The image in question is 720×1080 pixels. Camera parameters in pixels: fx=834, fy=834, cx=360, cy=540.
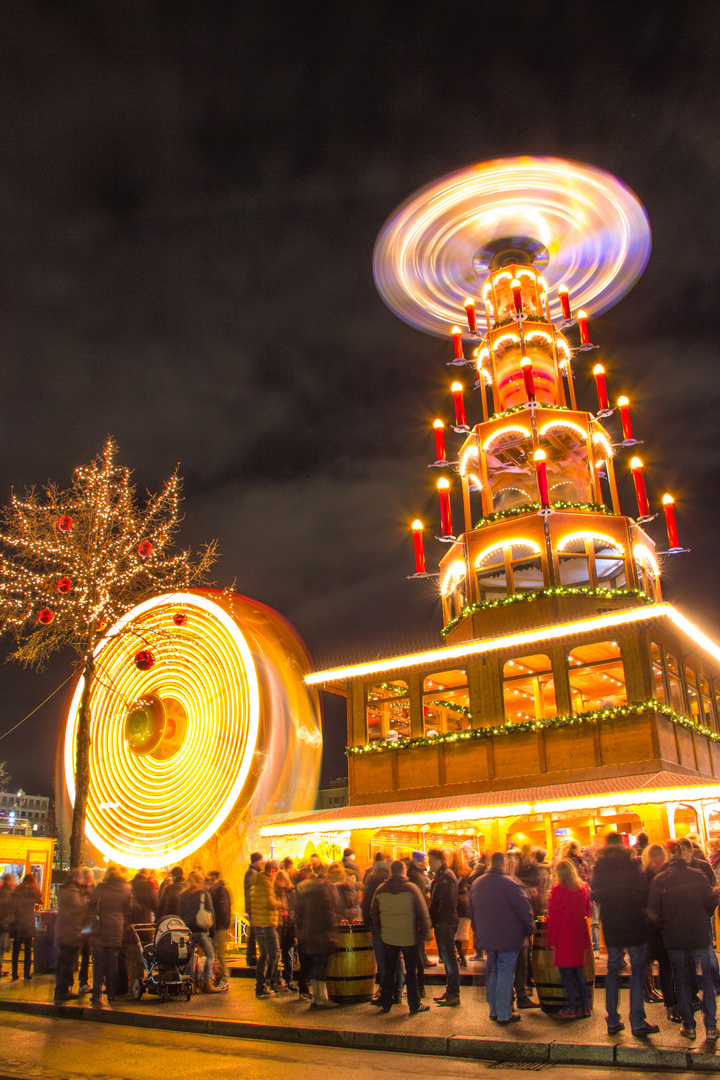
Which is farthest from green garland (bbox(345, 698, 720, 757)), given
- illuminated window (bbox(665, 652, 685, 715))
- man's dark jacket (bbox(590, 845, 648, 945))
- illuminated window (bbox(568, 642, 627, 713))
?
man's dark jacket (bbox(590, 845, 648, 945))

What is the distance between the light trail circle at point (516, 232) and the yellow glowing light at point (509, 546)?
11.8m

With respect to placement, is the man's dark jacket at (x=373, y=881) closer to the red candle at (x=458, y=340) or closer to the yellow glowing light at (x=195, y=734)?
the yellow glowing light at (x=195, y=734)

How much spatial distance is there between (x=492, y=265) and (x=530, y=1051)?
27.2 meters

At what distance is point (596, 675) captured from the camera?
23.7 m

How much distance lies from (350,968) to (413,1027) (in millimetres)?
2139

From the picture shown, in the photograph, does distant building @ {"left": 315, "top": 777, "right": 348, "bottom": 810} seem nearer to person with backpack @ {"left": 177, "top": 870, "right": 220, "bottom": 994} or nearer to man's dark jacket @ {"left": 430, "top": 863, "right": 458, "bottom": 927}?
person with backpack @ {"left": 177, "top": 870, "right": 220, "bottom": 994}

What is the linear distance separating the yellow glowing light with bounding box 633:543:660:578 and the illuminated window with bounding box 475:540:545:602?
2.74 metres

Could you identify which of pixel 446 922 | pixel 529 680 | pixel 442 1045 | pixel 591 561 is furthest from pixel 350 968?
pixel 591 561

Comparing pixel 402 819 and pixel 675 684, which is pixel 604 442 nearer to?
pixel 675 684

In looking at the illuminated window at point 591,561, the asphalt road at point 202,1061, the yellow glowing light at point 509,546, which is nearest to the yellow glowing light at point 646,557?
the illuminated window at point 591,561

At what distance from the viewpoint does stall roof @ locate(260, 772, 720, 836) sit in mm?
16156

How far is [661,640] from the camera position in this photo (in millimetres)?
19781

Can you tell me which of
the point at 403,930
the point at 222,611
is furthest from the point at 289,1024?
the point at 222,611

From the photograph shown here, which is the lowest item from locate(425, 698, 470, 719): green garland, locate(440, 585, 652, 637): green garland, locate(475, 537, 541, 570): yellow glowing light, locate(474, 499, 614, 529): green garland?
locate(425, 698, 470, 719): green garland
